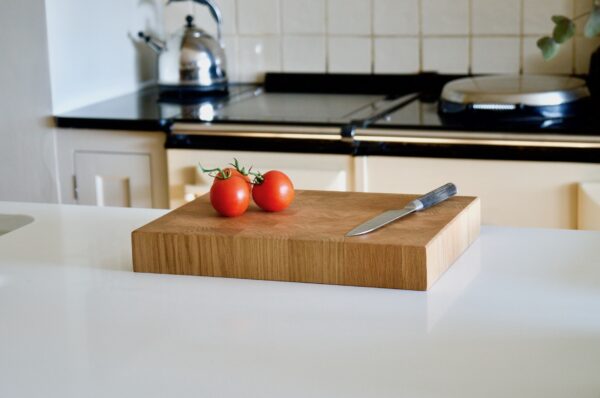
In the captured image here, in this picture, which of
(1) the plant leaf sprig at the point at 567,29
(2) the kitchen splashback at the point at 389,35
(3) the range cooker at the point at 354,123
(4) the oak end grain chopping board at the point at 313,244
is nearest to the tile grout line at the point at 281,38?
(2) the kitchen splashback at the point at 389,35

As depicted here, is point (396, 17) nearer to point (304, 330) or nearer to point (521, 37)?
point (521, 37)

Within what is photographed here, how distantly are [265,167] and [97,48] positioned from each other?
2.59 ft

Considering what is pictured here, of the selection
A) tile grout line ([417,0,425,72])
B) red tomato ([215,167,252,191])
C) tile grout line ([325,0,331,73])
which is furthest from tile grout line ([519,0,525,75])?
red tomato ([215,167,252,191])

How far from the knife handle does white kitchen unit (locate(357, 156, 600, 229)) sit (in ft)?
2.76

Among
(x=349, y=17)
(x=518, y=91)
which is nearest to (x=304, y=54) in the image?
(x=349, y=17)

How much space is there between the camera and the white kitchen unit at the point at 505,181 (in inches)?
97.1

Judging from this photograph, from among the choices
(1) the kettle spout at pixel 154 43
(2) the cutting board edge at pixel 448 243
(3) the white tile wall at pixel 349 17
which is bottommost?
(2) the cutting board edge at pixel 448 243

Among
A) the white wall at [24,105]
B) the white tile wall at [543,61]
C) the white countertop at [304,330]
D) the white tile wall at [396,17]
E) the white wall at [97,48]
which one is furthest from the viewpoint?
the white tile wall at [396,17]

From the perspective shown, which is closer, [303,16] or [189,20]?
[189,20]

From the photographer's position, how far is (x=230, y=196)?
160cm

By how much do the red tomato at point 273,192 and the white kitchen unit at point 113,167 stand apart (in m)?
1.20

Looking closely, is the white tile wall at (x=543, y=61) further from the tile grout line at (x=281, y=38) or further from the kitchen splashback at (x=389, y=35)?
the tile grout line at (x=281, y=38)

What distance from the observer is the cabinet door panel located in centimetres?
284

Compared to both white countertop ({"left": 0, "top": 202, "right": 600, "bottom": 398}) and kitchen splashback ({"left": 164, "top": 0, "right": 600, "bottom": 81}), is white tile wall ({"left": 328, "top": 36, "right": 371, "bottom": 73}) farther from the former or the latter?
white countertop ({"left": 0, "top": 202, "right": 600, "bottom": 398})
